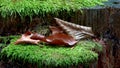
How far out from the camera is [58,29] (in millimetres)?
2215

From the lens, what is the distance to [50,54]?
70.7 inches

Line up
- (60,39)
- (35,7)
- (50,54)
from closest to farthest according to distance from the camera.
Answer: (50,54) → (60,39) → (35,7)

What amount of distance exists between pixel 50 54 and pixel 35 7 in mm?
592

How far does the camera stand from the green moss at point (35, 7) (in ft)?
7.34

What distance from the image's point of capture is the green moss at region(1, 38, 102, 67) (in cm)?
176

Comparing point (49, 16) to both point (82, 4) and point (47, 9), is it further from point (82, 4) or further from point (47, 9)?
point (82, 4)

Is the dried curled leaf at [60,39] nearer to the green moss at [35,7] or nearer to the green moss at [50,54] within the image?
the green moss at [50,54]

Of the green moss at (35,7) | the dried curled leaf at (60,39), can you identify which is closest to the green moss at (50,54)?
the dried curled leaf at (60,39)

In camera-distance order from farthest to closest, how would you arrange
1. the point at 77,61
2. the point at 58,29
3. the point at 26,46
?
the point at 58,29, the point at 26,46, the point at 77,61

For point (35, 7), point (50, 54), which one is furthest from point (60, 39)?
point (35, 7)

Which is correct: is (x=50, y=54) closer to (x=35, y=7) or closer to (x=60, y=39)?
(x=60, y=39)

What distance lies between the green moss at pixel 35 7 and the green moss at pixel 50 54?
12.9 inches

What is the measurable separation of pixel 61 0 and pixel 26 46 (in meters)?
0.65

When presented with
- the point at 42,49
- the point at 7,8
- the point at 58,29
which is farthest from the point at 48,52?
the point at 7,8
